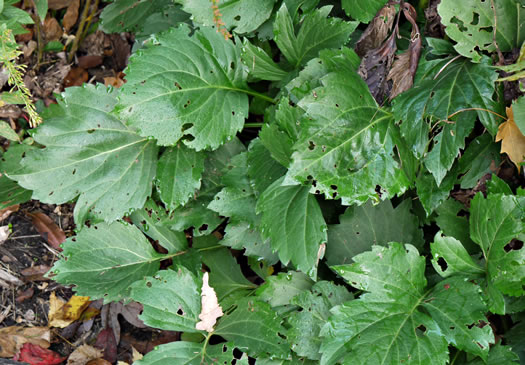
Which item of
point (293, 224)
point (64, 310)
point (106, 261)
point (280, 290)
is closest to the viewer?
point (293, 224)

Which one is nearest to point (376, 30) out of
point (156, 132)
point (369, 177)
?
point (369, 177)

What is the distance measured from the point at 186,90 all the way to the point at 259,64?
1.06 feet

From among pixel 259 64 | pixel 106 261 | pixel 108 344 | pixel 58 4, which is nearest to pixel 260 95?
pixel 259 64

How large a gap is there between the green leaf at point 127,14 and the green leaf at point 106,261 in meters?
1.05

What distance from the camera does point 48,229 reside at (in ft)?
8.73

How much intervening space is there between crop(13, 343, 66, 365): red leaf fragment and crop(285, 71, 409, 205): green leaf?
1.54 meters

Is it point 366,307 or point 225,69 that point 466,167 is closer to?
point 366,307

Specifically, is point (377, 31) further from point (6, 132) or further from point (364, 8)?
point (6, 132)

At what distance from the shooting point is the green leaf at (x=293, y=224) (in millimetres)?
1967

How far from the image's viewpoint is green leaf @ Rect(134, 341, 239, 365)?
6.65 ft

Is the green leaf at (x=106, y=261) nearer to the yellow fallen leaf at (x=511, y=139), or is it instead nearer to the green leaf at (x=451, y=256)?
the green leaf at (x=451, y=256)

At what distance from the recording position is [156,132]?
2031mm

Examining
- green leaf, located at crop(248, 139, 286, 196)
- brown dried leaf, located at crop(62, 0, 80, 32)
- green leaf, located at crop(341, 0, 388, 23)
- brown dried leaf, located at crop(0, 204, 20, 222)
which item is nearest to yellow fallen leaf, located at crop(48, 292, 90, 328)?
brown dried leaf, located at crop(0, 204, 20, 222)

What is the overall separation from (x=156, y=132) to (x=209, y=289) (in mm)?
697
